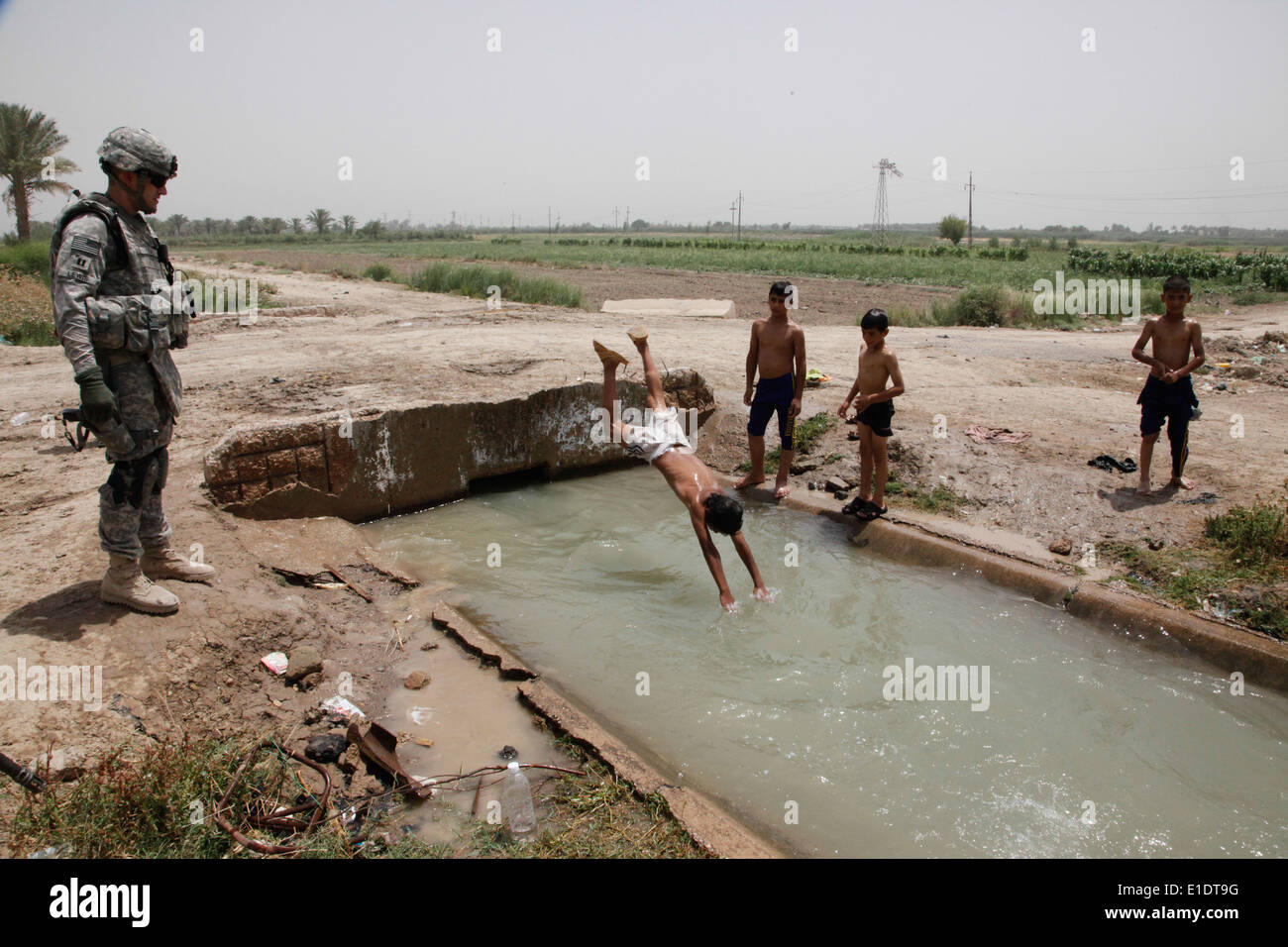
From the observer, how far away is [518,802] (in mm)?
3264

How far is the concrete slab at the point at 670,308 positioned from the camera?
17.5m

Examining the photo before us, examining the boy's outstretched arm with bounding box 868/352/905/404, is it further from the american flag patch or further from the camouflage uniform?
the american flag patch

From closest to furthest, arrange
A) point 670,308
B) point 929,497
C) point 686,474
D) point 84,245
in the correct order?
point 84,245
point 686,474
point 929,497
point 670,308

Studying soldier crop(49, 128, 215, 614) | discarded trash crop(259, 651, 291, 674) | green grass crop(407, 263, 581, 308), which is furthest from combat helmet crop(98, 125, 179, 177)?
green grass crop(407, 263, 581, 308)

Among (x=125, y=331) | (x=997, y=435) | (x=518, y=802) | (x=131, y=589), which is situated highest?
(x=125, y=331)

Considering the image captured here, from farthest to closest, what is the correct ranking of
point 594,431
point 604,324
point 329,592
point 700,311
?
1. point 700,311
2. point 604,324
3. point 594,431
4. point 329,592

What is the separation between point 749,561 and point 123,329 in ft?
11.6

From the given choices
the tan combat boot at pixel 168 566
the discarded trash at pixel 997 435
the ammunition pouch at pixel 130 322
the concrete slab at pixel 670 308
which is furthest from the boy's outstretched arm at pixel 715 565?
the concrete slab at pixel 670 308

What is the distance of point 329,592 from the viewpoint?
5.02 m

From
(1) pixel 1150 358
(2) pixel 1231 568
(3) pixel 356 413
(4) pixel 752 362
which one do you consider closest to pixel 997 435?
(1) pixel 1150 358

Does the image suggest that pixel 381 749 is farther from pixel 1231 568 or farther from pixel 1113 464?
pixel 1113 464
